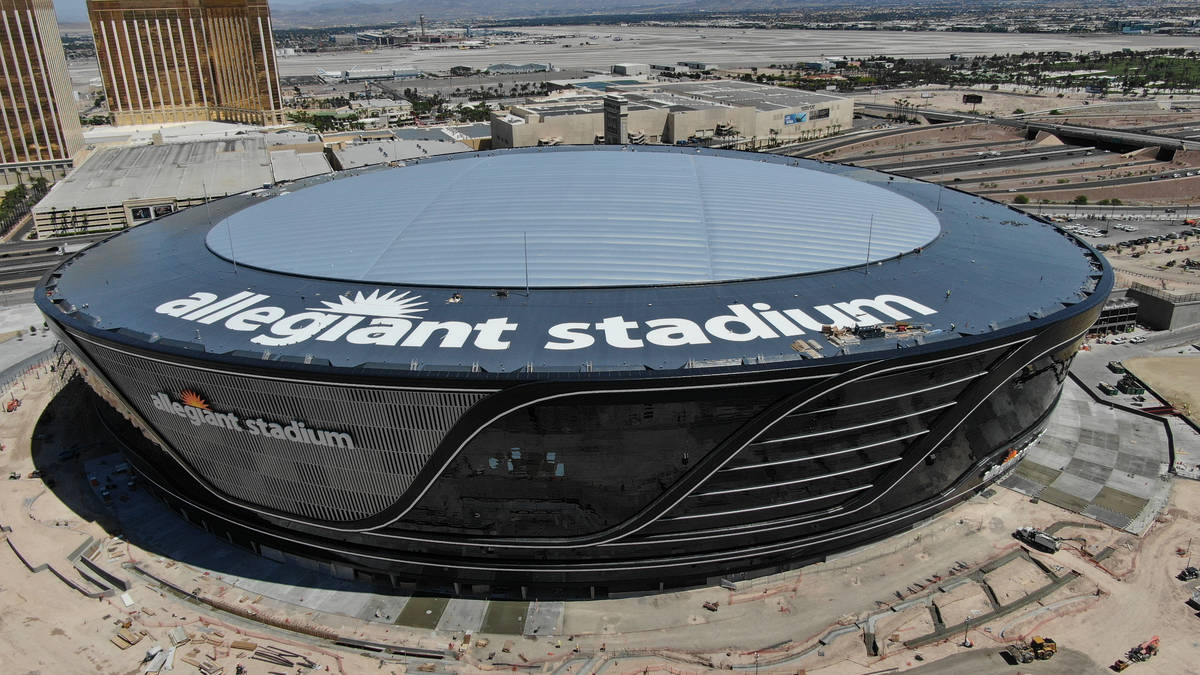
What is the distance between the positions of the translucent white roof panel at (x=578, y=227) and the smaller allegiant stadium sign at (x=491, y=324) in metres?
4.03

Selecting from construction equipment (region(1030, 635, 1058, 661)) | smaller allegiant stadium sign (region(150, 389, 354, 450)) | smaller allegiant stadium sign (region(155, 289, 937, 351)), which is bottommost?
construction equipment (region(1030, 635, 1058, 661))

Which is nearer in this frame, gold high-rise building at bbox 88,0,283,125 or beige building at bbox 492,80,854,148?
beige building at bbox 492,80,854,148

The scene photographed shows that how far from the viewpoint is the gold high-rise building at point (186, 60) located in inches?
6014

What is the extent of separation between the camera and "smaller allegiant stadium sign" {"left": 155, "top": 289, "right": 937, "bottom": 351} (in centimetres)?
3772

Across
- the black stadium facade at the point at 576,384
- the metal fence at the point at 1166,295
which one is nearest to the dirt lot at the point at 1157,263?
the metal fence at the point at 1166,295

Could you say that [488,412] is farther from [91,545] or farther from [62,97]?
[62,97]

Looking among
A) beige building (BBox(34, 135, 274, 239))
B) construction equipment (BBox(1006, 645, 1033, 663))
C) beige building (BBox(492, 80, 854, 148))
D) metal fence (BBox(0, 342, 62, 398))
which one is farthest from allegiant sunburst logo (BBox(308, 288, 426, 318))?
beige building (BBox(492, 80, 854, 148))

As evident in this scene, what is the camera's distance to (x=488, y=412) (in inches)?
1395

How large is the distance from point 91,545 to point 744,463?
38756mm

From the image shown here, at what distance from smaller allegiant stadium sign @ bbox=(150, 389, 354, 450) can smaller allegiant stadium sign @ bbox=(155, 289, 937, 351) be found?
13.7 ft

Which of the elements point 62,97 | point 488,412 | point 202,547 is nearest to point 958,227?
point 488,412

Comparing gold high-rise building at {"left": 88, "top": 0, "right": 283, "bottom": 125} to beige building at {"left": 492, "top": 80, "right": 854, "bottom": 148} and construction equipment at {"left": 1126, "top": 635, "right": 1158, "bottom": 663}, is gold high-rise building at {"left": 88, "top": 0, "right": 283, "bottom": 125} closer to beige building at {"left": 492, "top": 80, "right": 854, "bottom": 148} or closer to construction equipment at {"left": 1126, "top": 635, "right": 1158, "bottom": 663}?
beige building at {"left": 492, "top": 80, "right": 854, "bottom": 148}

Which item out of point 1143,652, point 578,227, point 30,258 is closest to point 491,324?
point 578,227

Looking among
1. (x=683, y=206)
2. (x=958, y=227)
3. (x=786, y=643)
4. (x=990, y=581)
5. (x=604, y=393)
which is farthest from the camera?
(x=958, y=227)
